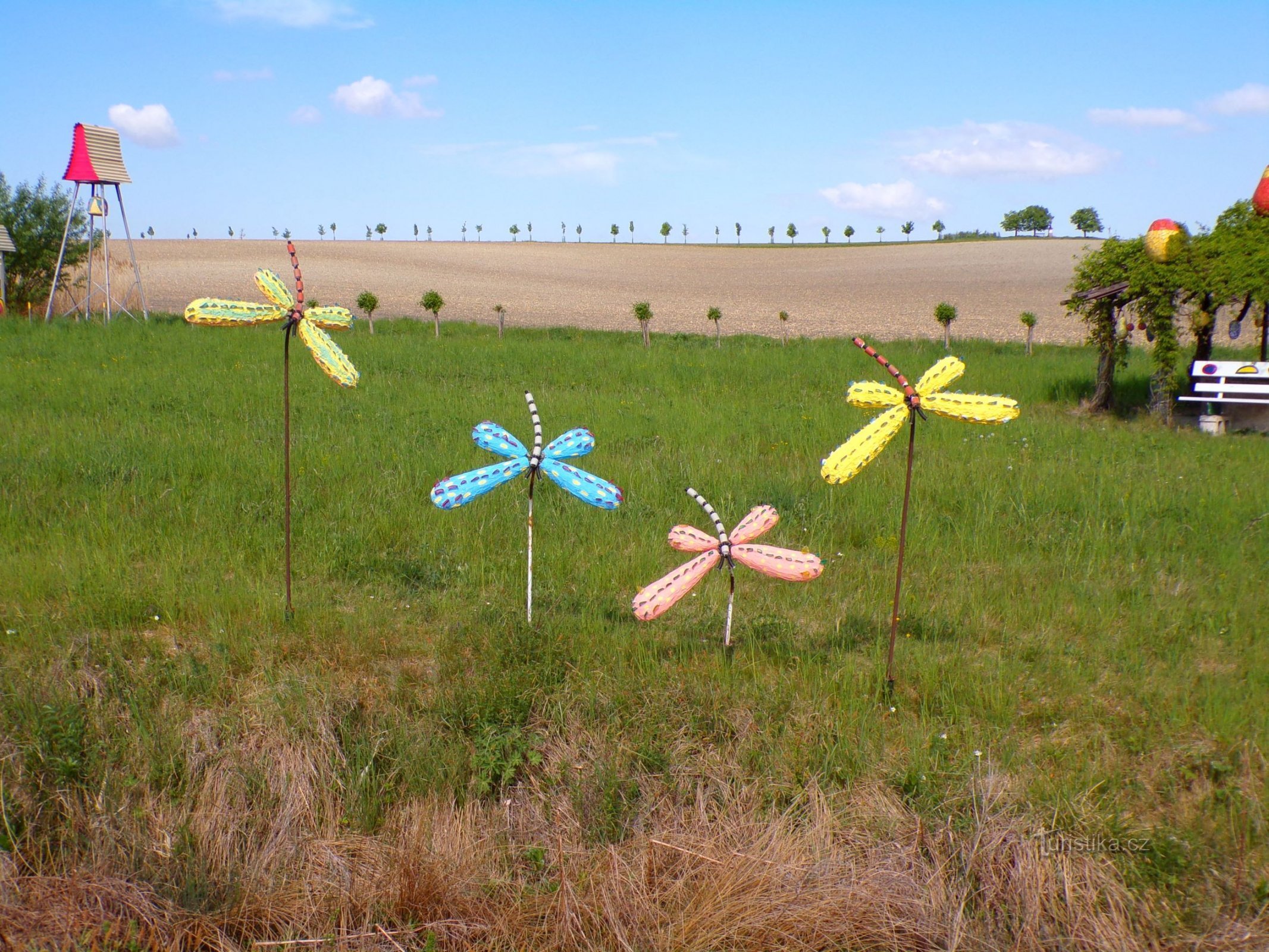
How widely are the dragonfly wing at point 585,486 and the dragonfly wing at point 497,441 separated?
0.66ft

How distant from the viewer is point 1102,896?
12.0 feet

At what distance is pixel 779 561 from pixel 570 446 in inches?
52.8

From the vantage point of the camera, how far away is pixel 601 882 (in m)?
3.83

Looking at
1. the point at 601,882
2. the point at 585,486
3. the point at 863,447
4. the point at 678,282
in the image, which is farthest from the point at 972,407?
the point at 678,282

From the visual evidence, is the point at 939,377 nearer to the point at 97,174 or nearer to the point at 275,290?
the point at 275,290

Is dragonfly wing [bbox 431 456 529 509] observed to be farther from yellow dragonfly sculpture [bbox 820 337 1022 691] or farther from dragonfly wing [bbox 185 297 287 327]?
yellow dragonfly sculpture [bbox 820 337 1022 691]

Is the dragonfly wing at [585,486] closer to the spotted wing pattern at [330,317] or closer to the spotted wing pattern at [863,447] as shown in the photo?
the spotted wing pattern at [863,447]

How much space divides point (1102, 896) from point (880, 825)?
87 cm

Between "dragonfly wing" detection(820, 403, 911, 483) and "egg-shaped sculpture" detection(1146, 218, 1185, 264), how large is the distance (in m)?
10.1

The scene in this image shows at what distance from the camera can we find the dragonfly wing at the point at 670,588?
456 centimetres

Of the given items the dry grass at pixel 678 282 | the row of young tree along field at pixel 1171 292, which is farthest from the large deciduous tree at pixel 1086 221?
the row of young tree along field at pixel 1171 292

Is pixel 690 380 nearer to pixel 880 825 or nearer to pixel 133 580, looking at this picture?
pixel 133 580

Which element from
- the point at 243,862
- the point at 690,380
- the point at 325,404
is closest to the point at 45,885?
the point at 243,862

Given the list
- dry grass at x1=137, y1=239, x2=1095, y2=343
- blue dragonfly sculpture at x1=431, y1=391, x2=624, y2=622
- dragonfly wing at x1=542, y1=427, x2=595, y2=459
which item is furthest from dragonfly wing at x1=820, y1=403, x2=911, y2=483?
dry grass at x1=137, y1=239, x2=1095, y2=343
